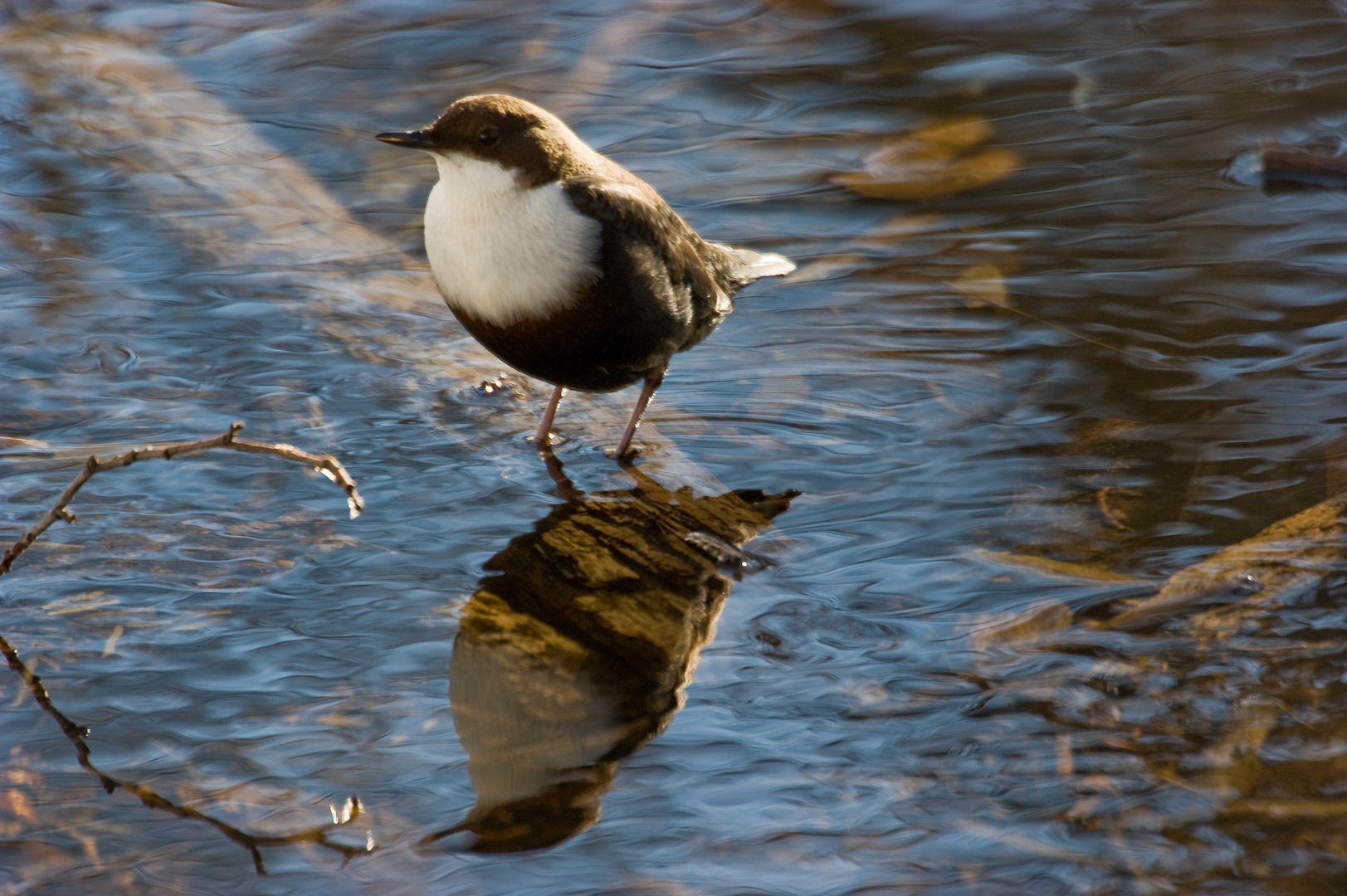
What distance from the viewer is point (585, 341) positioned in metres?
3.79

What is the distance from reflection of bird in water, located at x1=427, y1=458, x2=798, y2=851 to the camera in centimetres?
268

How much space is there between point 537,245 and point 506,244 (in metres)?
0.08

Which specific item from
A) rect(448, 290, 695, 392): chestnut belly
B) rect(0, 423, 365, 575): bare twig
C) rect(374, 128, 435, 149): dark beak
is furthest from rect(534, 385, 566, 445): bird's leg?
rect(0, 423, 365, 575): bare twig

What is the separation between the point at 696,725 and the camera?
9.39 feet

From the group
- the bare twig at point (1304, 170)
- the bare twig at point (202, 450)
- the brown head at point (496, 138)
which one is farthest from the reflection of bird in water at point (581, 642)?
the bare twig at point (1304, 170)

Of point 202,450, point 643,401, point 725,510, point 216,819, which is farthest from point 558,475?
point 216,819

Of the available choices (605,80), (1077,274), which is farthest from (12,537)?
(605,80)

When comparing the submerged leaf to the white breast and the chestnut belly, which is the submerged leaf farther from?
the white breast

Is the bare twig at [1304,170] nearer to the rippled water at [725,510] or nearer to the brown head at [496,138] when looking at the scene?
the rippled water at [725,510]

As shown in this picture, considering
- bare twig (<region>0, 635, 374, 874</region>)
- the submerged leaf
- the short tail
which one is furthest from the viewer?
the submerged leaf

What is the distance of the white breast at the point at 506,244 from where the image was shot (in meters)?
3.66

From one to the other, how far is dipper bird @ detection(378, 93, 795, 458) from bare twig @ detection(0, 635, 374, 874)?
1516 mm

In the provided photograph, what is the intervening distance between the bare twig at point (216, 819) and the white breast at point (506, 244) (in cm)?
152

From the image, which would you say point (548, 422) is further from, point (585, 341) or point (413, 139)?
point (413, 139)
